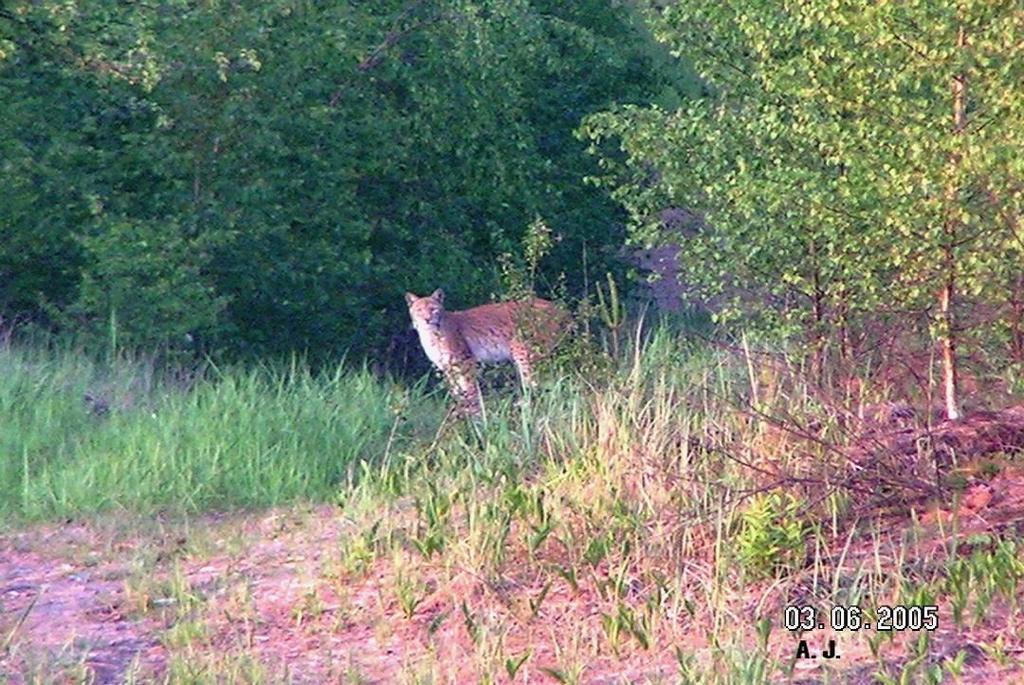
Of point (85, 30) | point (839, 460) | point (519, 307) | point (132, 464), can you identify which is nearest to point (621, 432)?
point (839, 460)

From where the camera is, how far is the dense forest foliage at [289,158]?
12992mm

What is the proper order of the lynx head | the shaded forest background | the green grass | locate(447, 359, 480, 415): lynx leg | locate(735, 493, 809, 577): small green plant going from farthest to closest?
the lynx head
locate(447, 359, 480, 415): lynx leg
the shaded forest background
locate(735, 493, 809, 577): small green plant
the green grass

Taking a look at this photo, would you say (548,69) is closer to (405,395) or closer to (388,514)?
(405,395)

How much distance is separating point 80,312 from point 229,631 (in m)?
7.11

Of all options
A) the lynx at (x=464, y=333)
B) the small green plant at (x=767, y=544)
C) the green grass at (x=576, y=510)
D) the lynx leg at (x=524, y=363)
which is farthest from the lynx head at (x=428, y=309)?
the small green plant at (x=767, y=544)

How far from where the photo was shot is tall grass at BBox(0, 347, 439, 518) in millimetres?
8750

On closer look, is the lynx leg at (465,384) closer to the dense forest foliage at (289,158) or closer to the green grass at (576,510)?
the green grass at (576,510)

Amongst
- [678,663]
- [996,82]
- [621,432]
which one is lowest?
[678,663]

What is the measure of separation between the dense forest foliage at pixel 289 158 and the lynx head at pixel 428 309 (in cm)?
123

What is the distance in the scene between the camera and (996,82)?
789 centimetres

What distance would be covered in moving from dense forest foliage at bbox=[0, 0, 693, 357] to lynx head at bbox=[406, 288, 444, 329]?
4.02ft

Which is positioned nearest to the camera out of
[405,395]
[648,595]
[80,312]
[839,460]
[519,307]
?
[648,595]

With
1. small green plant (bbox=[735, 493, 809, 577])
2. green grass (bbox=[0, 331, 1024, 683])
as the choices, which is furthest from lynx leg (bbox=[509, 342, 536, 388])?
small green plant (bbox=[735, 493, 809, 577])

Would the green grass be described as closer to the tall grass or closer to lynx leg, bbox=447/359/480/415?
the tall grass
